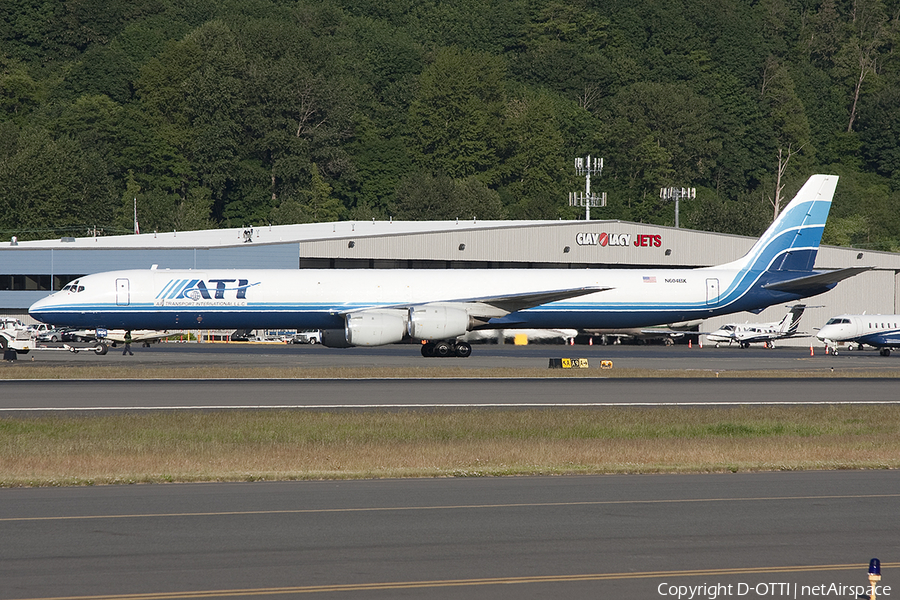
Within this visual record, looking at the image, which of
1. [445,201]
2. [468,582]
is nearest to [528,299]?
[468,582]

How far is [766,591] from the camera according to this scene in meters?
11.2

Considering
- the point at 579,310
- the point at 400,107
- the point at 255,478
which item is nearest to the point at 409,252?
the point at 579,310

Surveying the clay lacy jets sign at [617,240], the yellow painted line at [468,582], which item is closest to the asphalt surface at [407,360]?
the clay lacy jets sign at [617,240]

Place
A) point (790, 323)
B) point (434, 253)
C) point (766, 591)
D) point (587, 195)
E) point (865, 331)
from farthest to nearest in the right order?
point (587, 195)
point (434, 253)
point (790, 323)
point (865, 331)
point (766, 591)

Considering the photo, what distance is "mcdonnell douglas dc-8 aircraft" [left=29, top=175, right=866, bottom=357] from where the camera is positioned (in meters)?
50.7

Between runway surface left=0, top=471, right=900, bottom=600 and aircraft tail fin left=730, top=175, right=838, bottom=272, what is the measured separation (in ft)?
137

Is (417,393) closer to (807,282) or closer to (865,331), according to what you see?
(807,282)

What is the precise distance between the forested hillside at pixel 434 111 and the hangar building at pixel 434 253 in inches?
1343

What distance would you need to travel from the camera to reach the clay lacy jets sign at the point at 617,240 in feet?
278

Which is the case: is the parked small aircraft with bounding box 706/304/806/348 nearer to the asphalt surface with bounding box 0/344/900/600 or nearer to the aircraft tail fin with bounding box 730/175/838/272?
the aircraft tail fin with bounding box 730/175/838/272

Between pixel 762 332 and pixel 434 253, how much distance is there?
25057 millimetres

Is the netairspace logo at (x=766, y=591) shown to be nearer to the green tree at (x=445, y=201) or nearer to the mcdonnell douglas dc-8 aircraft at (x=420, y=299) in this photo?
the mcdonnell douglas dc-8 aircraft at (x=420, y=299)

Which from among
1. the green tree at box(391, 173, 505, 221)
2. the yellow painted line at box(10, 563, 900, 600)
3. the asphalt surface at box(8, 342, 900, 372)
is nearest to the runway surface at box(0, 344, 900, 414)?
the asphalt surface at box(8, 342, 900, 372)

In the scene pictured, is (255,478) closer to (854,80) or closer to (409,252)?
(409,252)
